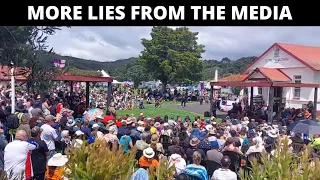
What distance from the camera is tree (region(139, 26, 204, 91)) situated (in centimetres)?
5238

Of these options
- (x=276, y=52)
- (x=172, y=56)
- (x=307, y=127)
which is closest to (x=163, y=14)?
(x=307, y=127)

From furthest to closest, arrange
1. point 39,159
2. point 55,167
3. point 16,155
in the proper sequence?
1. point 39,159
2. point 16,155
3. point 55,167

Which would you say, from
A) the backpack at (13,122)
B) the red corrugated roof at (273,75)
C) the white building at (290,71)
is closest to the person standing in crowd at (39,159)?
the backpack at (13,122)

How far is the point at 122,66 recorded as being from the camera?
11306 cm

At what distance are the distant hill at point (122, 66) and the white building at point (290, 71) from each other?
14758 millimetres

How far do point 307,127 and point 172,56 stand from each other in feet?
139

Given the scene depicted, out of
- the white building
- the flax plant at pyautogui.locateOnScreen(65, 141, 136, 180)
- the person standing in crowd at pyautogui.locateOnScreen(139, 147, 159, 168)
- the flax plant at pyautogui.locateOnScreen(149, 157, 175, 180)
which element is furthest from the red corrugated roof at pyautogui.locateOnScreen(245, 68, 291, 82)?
the flax plant at pyautogui.locateOnScreen(65, 141, 136, 180)

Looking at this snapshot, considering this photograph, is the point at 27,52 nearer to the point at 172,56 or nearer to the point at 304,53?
the point at 304,53

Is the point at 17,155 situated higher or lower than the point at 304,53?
lower

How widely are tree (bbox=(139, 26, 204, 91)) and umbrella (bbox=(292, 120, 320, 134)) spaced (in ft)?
133

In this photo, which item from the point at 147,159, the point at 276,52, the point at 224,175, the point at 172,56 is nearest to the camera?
the point at 224,175

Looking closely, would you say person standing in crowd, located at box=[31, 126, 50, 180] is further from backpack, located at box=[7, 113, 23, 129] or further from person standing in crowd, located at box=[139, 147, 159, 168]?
backpack, located at box=[7, 113, 23, 129]

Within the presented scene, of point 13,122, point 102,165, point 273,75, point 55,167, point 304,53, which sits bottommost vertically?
point 55,167

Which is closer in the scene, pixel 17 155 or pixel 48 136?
pixel 17 155
